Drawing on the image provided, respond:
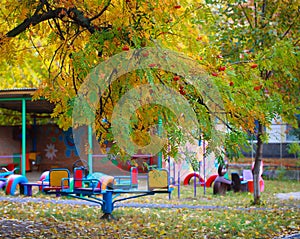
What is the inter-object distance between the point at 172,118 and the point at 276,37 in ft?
24.0

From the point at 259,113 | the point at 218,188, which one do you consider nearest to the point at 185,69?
the point at 259,113

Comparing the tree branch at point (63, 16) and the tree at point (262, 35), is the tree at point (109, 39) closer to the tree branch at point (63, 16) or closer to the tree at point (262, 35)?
the tree branch at point (63, 16)

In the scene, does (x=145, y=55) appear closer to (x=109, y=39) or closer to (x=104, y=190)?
(x=109, y=39)

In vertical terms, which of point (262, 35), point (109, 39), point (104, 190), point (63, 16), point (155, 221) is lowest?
point (155, 221)

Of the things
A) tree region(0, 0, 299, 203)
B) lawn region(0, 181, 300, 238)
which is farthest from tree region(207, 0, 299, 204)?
tree region(0, 0, 299, 203)

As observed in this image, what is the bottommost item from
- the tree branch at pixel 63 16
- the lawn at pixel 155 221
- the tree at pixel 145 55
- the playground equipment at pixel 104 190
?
the lawn at pixel 155 221

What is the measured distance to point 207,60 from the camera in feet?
26.0

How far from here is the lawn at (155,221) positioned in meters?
10.3

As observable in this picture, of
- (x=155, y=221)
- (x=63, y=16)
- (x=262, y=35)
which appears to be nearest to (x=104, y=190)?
(x=155, y=221)

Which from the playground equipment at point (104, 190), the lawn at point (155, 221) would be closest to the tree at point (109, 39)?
the lawn at point (155, 221)

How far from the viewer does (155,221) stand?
12203 mm

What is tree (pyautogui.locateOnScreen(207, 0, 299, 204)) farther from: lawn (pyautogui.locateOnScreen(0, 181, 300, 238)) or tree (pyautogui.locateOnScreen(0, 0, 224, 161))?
tree (pyautogui.locateOnScreen(0, 0, 224, 161))

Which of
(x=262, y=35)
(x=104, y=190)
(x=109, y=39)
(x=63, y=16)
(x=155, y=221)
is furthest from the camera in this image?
(x=262, y=35)

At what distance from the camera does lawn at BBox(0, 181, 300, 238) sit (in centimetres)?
1034
